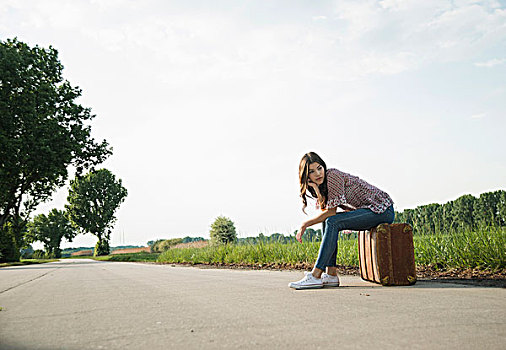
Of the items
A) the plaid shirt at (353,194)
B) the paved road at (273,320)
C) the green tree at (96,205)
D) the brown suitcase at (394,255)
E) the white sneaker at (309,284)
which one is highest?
the green tree at (96,205)

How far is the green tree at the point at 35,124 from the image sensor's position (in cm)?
2112

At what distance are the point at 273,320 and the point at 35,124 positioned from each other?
2248cm

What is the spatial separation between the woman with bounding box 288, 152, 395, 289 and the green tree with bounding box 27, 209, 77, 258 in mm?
69071

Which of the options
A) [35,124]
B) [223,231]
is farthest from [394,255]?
[35,124]

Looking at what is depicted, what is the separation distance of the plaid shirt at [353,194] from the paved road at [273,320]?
913 mm

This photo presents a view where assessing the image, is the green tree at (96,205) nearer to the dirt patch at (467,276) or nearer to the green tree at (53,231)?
the green tree at (53,231)

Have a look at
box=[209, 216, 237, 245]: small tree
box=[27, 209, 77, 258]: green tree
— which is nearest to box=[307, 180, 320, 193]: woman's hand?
box=[209, 216, 237, 245]: small tree

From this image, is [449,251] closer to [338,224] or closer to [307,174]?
[338,224]

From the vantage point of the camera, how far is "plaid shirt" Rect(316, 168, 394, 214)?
4430 mm

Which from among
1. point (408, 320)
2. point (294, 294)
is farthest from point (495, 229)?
point (408, 320)

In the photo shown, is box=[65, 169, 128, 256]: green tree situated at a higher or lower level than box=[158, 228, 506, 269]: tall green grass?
higher

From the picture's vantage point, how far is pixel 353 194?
454cm

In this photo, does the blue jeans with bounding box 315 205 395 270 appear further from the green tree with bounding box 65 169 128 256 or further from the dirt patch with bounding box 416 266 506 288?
the green tree with bounding box 65 169 128 256

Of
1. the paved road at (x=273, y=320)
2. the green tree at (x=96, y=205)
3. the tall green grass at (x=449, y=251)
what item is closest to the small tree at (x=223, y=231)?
the tall green grass at (x=449, y=251)
